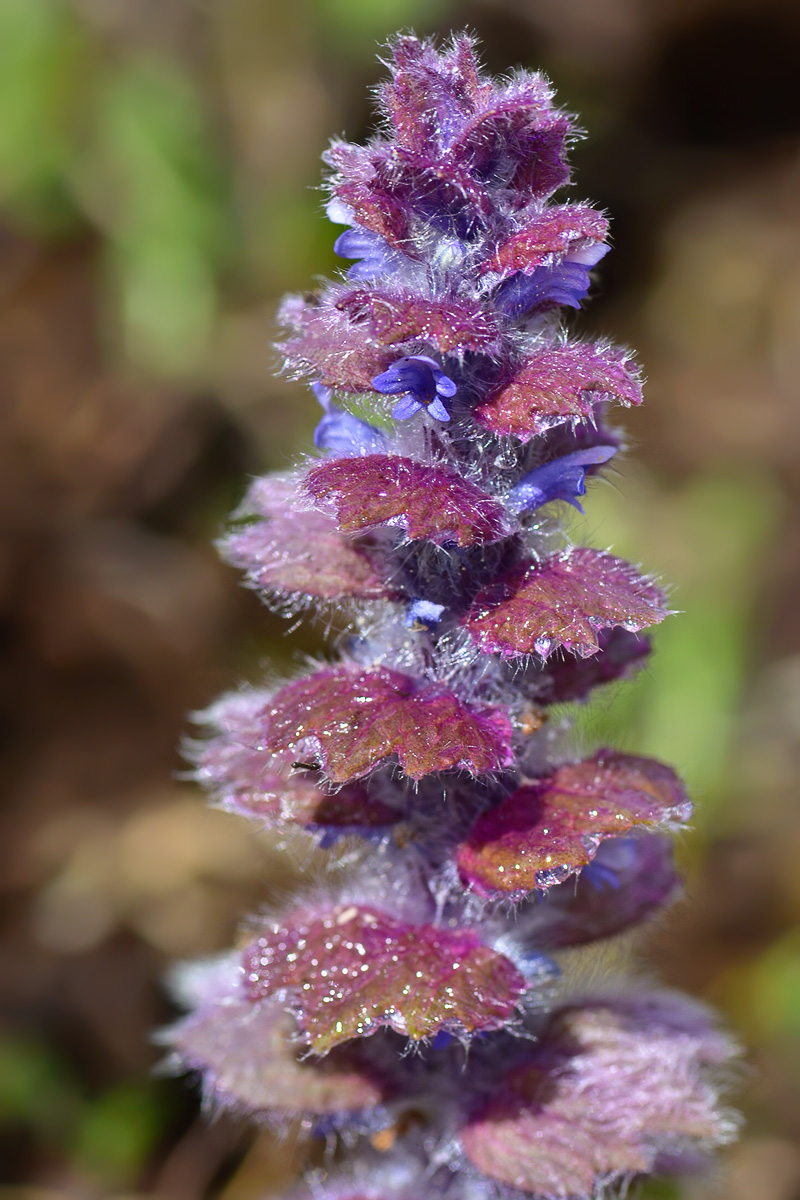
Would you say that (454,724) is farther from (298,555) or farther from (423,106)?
(423,106)

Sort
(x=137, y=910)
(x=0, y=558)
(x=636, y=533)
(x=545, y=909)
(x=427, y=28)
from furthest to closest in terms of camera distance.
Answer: (x=427, y=28) < (x=636, y=533) < (x=0, y=558) < (x=137, y=910) < (x=545, y=909)

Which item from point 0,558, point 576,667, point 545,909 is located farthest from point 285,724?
point 0,558

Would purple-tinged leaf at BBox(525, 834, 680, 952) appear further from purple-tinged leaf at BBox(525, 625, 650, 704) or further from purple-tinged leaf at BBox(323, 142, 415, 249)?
purple-tinged leaf at BBox(323, 142, 415, 249)

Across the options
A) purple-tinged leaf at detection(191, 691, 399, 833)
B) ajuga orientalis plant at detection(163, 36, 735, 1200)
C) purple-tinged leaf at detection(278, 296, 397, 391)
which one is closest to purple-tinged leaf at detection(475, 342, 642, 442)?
ajuga orientalis plant at detection(163, 36, 735, 1200)

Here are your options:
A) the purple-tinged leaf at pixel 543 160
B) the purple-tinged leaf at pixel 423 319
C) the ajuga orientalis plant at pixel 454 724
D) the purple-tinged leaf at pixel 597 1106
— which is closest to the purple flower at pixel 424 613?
the ajuga orientalis plant at pixel 454 724

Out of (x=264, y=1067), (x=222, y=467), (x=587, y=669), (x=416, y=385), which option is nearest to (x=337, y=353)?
(x=416, y=385)

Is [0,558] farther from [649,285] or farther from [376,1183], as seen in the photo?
[649,285]

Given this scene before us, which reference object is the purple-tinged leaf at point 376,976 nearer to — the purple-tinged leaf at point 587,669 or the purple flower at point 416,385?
the purple-tinged leaf at point 587,669
